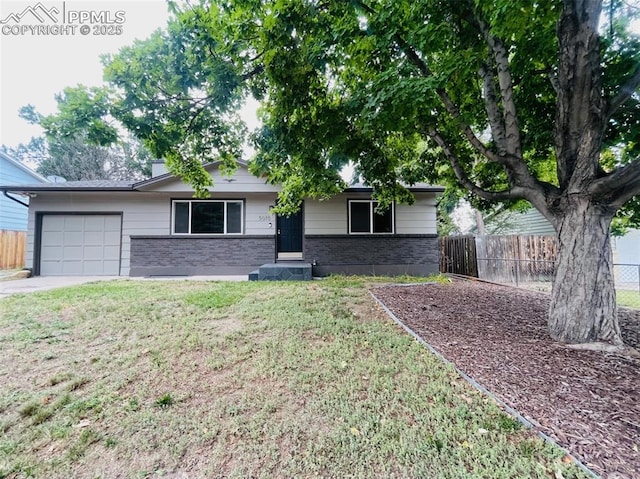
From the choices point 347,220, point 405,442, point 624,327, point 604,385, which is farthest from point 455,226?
point 405,442

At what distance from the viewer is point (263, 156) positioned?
6.51m

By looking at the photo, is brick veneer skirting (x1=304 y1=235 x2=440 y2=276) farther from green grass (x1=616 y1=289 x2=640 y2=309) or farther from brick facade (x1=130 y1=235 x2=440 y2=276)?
green grass (x1=616 y1=289 x2=640 y2=309)

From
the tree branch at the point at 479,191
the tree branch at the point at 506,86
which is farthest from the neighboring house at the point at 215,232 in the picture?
the tree branch at the point at 506,86

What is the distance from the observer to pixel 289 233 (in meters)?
10.6

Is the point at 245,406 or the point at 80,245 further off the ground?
the point at 80,245

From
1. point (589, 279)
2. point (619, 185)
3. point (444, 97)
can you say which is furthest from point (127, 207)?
point (619, 185)

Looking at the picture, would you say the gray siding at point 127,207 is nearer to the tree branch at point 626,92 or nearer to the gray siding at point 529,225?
the tree branch at point 626,92

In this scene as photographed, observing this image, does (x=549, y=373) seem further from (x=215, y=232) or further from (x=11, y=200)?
(x=11, y=200)

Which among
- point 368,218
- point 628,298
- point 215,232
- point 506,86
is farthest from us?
point 368,218

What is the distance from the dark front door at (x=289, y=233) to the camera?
10.5m

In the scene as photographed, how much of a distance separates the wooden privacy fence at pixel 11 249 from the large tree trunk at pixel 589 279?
59.1 feet

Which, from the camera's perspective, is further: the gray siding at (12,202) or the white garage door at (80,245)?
the gray siding at (12,202)

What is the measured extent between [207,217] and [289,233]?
2929mm

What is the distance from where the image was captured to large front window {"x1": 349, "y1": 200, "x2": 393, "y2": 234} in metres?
10.3
